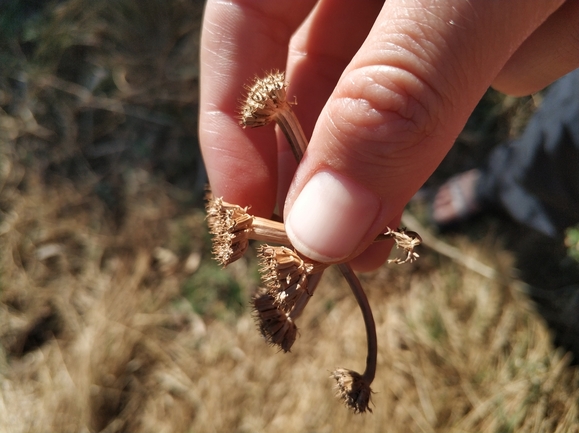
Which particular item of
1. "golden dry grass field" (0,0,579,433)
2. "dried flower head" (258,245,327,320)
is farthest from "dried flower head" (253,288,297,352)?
"golden dry grass field" (0,0,579,433)

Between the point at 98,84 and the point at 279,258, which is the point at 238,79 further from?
the point at 98,84

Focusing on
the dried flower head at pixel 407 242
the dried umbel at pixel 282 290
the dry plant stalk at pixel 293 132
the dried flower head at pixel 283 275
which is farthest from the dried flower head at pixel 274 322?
the dried flower head at pixel 407 242

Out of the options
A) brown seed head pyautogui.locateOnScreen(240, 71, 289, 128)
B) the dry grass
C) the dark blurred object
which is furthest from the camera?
the dark blurred object

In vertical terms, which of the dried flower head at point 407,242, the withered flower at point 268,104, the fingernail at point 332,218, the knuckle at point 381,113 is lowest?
the fingernail at point 332,218

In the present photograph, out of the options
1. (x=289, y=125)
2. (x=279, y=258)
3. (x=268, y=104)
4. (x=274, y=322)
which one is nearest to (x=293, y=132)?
(x=289, y=125)

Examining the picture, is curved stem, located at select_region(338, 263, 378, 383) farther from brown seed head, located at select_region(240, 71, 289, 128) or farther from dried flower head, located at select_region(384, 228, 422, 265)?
brown seed head, located at select_region(240, 71, 289, 128)

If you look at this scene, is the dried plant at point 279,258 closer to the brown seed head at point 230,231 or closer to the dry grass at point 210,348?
the brown seed head at point 230,231

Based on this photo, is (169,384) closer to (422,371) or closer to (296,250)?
(422,371)
